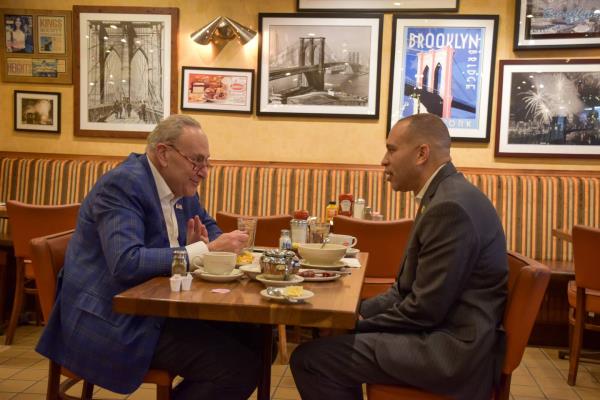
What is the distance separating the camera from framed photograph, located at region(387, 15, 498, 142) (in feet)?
16.9

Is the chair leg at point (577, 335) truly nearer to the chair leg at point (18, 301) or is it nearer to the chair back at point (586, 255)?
the chair back at point (586, 255)

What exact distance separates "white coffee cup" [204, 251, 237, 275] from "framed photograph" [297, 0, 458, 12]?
386 cm

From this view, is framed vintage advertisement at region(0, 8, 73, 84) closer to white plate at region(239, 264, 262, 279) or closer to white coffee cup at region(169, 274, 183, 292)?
white plate at region(239, 264, 262, 279)

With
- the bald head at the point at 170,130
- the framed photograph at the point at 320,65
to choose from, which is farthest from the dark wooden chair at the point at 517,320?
the framed photograph at the point at 320,65

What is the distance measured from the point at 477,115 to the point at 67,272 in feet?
13.4

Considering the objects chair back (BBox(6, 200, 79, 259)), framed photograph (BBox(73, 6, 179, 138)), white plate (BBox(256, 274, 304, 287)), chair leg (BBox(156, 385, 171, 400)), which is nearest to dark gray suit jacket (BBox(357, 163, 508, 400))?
white plate (BBox(256, 274, 304, 287))

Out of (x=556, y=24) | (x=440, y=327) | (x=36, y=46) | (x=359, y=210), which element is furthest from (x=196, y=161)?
(x=36, y=46)

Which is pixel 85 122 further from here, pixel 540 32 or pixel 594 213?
pixel 594 213

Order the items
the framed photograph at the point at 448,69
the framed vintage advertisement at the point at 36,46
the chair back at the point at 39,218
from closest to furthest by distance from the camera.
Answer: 1. the chair back at the point at 39,218
2. the framed photograph at the point at 448,69
3. the framed vintage advertisement at the point at 36,46

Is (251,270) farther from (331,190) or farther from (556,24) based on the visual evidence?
(556,24)

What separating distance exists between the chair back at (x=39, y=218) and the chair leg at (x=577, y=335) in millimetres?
3230

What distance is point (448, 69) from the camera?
17.0 feet

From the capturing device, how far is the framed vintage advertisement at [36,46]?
5602 millimetres

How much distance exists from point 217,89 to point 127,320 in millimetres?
3843
